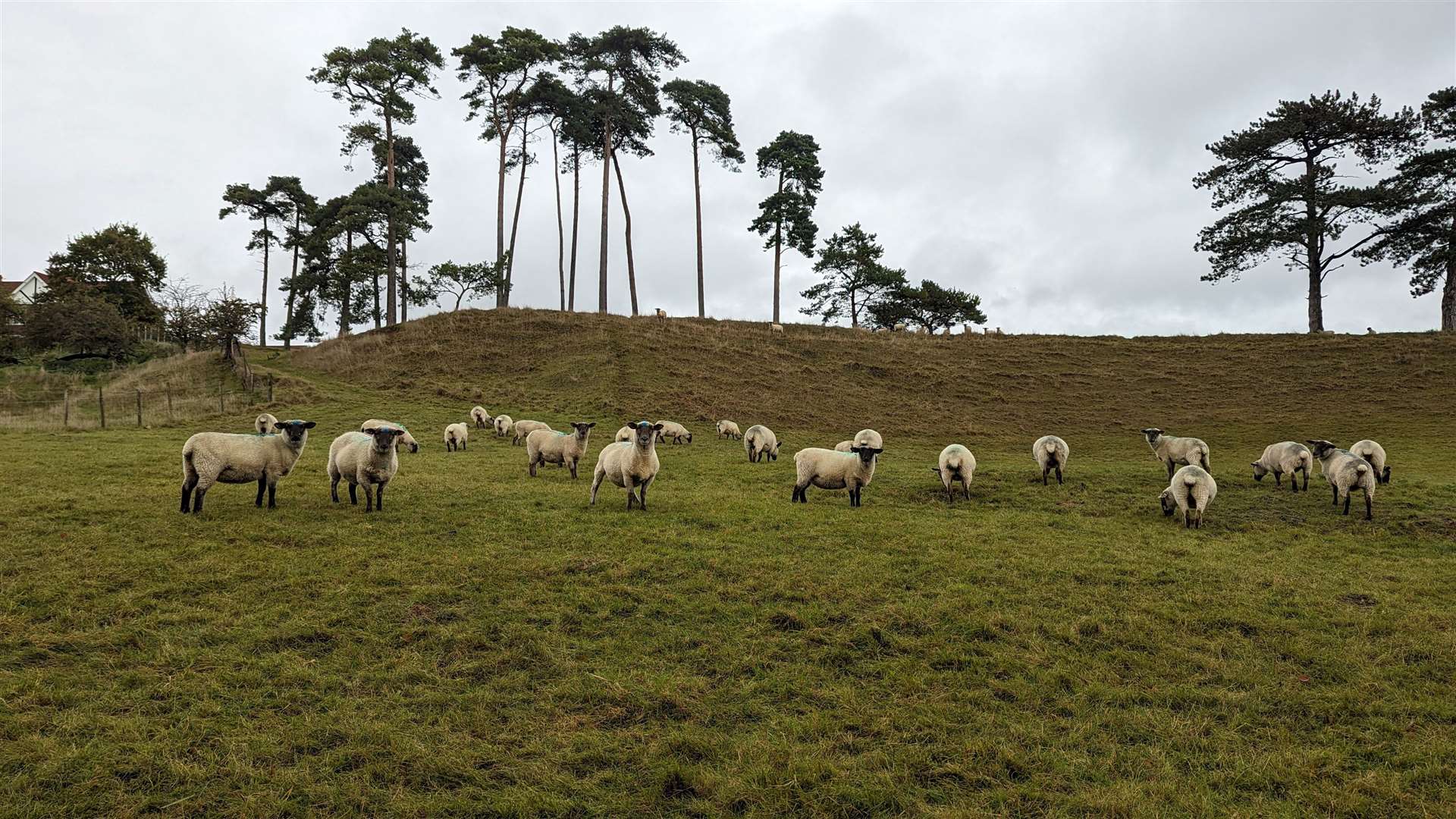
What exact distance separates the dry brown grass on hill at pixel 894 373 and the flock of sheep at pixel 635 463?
42.0 feet

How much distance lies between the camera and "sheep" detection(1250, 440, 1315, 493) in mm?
15477

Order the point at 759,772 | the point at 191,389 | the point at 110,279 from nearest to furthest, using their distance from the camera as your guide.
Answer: the point at 759,772 → the point at 191,389 → the point at 110,279

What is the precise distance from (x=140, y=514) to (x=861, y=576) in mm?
11331

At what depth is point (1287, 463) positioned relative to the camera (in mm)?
15750

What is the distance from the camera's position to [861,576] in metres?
8.41

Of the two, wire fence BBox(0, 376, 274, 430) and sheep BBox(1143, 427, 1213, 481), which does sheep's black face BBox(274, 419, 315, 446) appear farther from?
sheep BBox(1143, 427, 1213, 481)

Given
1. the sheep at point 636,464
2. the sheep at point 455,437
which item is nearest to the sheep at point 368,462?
the sheep at point 636,464

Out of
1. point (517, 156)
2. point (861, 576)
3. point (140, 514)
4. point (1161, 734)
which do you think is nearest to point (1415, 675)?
point (1161, 734)

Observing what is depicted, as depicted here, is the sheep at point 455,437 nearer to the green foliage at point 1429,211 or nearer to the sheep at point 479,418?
the sheep at point 479,418

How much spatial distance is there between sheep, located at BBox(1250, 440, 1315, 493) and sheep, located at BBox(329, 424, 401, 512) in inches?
796

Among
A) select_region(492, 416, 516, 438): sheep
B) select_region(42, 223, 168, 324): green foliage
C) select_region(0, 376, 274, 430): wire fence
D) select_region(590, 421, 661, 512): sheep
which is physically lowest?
select_region(590, 421, 661, 512): sheep

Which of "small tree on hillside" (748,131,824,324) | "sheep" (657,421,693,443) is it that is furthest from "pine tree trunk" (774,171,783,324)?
"sheep" (657,421,693,443)

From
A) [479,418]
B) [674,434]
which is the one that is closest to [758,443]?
[674,434]

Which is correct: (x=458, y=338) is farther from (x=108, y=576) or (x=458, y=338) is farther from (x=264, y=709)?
(x=264, y=709)
